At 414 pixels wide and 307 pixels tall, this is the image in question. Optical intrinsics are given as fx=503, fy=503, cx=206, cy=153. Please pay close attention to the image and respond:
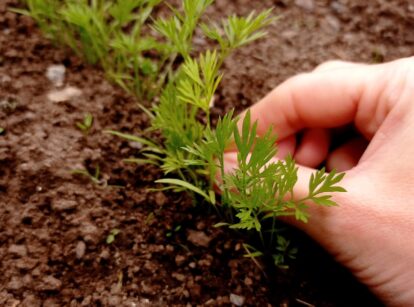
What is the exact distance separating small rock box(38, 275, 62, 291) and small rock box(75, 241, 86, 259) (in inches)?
3.6

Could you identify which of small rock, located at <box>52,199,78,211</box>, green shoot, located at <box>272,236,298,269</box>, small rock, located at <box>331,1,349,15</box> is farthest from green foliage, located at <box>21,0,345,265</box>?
small rock, located at <box>331,1,349,15</box>

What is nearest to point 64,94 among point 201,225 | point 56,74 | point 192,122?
point 56,74

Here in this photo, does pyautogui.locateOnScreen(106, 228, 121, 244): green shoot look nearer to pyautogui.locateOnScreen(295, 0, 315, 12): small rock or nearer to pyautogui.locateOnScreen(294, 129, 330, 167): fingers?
pyautogui.locateOnScreen(294, 129, 330, 167): fingers

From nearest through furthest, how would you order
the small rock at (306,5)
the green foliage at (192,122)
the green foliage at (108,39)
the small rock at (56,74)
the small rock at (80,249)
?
the green foliage at (192,122), the small rock at (80,249), the green foliage at (108,39), the small rock at (56,74), the small rock at (306,5)

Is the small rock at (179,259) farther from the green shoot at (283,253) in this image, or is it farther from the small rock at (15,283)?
the small rock at (15,283)

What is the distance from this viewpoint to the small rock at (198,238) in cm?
156

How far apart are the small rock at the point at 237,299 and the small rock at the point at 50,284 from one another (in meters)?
0.49

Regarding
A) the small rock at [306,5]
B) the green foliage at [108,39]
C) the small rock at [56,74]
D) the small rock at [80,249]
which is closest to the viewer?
the small rock at [80,249]

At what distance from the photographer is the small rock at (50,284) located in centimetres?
141

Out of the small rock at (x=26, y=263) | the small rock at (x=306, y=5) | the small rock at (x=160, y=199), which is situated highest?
the small rock at (x=306, y=5)

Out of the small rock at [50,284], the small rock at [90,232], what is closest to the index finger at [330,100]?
the small rock at [90,232]

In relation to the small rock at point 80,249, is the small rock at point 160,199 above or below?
above

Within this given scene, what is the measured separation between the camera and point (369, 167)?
51.7 inches

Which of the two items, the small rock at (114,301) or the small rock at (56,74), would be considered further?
the small rock at (56,74)
